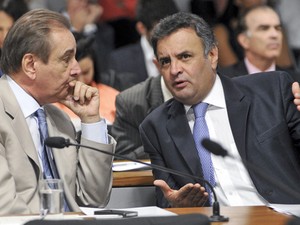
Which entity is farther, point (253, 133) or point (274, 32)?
point (274, 32)

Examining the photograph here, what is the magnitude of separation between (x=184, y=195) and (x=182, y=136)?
0.56 m

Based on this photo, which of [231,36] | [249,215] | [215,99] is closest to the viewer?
[249,215]

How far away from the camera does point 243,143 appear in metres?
4.70

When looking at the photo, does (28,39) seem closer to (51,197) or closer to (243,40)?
(51,197)

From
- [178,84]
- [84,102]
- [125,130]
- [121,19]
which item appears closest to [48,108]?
[84,102]

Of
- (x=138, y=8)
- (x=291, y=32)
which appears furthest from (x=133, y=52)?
(x=291, y=32)

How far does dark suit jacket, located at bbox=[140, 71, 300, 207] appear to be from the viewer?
465 centimetres

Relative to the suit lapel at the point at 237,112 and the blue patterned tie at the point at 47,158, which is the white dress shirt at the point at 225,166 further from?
the blue patterned tie at the point at 47,158

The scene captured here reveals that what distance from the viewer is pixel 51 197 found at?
11.8ft

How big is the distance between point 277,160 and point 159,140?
0.59 m

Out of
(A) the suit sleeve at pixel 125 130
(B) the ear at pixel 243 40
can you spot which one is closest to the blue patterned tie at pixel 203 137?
(A) the suit sleeve at pixel 125 130

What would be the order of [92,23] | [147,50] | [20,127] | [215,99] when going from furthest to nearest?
[92,23] < [147,50] < [215,99] < [20,127]

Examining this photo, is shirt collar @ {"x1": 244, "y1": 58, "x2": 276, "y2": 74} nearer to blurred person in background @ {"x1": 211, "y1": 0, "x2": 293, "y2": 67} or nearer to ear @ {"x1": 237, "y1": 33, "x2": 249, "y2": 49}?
ear @ {"x1": 237, "y1": 33, "x2": 249, "y2": 49}

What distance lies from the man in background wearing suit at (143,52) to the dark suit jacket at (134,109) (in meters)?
1.62
